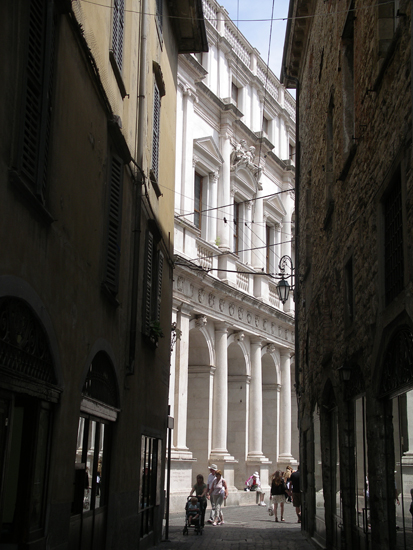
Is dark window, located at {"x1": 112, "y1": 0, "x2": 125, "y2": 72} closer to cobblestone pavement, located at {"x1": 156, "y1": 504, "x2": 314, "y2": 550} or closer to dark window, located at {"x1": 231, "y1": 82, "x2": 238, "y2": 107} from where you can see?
cobblestone pavement, located at {"x1": 156, "y1": 504, "x2": 314, "y2": 550}

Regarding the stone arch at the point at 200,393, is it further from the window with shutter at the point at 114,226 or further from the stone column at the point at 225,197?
the window with shutter at the point at 114,226

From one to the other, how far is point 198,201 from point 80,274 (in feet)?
66.7

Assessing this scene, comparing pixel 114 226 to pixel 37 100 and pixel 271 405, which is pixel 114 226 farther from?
pixel 271 405

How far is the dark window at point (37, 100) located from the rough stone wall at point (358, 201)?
Result: 341cm

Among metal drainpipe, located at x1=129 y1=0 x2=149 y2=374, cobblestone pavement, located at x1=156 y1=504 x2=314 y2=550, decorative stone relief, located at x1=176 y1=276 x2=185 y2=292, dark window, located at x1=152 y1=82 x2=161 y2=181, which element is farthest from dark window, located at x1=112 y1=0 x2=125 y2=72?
decorative stone relief, located at x1=176 y1=276 x2=185 y2=292

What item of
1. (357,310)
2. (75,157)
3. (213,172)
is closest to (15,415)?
(75,157)

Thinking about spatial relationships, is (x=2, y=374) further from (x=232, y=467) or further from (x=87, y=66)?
(x=232, y=467)

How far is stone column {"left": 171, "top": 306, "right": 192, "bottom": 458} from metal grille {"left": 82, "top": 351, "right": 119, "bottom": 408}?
1372 cm

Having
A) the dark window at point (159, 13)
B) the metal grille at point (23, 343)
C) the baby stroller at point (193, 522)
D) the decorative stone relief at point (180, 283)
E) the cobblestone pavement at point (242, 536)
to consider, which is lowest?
the cobblestone pavement at point (242, 536)

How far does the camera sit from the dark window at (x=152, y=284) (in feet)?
39.9

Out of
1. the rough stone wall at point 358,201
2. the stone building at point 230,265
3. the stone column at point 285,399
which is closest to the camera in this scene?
the rough stone wall at point 358,201

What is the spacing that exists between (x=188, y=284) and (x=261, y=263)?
273 inches

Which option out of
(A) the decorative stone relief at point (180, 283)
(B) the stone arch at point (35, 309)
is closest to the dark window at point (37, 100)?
(B) the stone arch at point (35, 309)

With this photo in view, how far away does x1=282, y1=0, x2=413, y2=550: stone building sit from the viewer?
7582 mm
